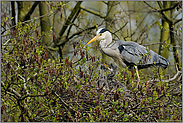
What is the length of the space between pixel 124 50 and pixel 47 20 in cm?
286

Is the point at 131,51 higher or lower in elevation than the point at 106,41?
lower

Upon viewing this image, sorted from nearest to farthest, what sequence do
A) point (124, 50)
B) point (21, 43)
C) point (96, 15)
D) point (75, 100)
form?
point (75, 100)
point (21, 43)
point (124, 50)
point (96, 15)

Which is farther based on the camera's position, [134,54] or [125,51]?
[125,51]

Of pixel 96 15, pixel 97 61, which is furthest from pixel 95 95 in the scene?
pixel 96 15

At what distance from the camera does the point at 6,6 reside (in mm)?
5012

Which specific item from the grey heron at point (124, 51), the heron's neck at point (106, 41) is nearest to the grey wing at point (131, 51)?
the grey heron at point (124, 51)

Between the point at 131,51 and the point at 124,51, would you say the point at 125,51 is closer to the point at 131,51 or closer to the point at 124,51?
the point at 124,51

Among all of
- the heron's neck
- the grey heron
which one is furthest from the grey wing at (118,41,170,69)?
the heron's neck

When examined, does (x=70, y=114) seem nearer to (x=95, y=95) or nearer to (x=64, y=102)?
(x=64, y=102)

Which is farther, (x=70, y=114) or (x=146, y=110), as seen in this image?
(x=146, y=110)

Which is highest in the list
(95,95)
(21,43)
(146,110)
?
(21,43)

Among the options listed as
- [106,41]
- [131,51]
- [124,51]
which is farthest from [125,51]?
[106,41]

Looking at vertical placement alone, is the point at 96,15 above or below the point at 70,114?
above

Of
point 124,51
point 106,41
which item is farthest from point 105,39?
point 124,51
